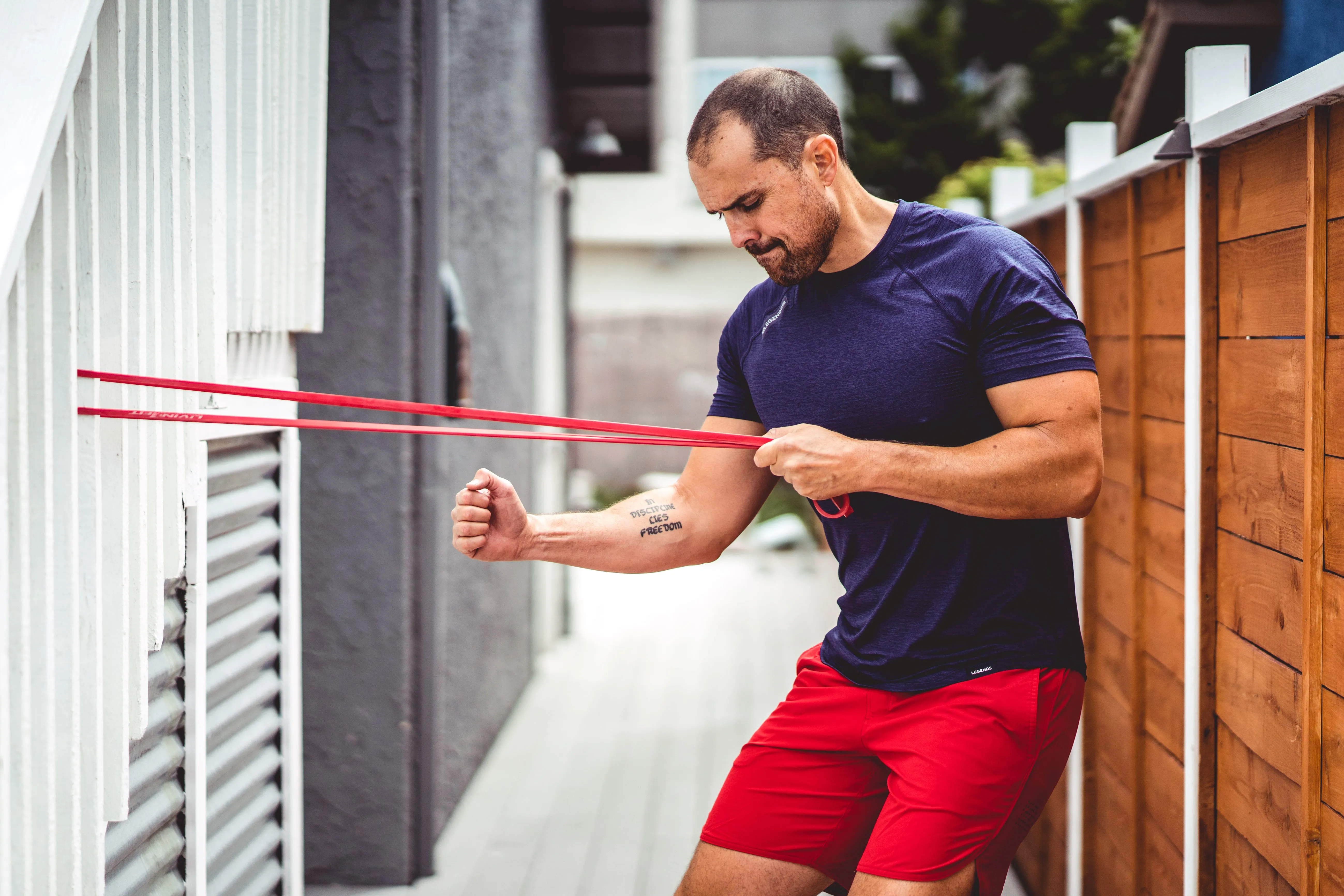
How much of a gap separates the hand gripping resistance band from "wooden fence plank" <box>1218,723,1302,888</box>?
30.5 inches

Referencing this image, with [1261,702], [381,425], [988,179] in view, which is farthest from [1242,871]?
[988,179]

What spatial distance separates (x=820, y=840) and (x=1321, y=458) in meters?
0.92

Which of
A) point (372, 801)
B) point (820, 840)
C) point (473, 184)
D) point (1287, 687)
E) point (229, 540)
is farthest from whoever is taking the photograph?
point (473, 184)

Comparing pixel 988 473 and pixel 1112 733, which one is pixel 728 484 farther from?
pixel 1112 733

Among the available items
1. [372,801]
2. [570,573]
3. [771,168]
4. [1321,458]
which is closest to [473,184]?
[372,801]

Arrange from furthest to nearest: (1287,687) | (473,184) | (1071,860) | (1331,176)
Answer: (473,184) → (1071,860) → (1287,687) → (1331,176)

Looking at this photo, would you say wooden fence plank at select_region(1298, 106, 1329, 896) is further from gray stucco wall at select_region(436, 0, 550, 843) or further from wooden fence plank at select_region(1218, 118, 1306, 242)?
gray stucco wall at select_region(436, 0, 550, 843)

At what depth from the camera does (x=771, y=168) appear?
1.69m

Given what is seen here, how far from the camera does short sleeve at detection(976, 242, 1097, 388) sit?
155 cm

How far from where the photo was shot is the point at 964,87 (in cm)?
1284

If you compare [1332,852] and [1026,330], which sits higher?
[1026,330]

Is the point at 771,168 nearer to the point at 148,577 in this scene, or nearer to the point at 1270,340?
the point at 1270,340

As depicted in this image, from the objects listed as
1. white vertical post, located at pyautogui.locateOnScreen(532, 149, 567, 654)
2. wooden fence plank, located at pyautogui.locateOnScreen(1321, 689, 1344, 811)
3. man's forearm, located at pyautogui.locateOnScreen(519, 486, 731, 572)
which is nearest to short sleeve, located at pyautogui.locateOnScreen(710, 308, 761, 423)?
man's forearm, located at pyautogui.locateOnScreen(519, 486, 731, 572)

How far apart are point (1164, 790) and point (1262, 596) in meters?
0.62
